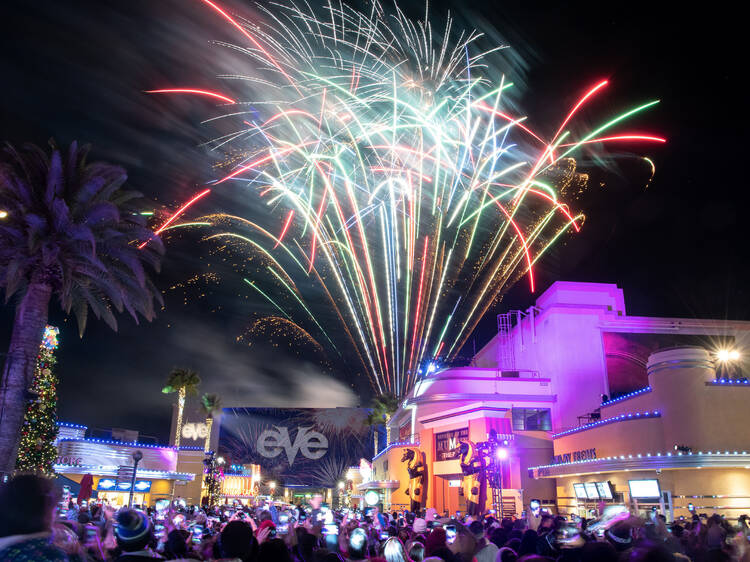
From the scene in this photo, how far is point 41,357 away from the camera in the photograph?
94.7 ft

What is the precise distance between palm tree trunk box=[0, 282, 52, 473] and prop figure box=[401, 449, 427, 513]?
32.4m

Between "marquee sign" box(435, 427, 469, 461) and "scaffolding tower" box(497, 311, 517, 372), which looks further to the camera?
"scaffolding tower" box(497, 311, 517, 372)

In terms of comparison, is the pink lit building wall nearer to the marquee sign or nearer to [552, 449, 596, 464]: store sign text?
the marquee sign

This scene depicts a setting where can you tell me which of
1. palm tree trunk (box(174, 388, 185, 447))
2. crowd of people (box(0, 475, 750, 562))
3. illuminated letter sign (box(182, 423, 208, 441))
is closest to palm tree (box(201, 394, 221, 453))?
illuminated letter sign (box(182, 423, 208, 441))

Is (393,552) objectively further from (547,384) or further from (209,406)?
(209,406)

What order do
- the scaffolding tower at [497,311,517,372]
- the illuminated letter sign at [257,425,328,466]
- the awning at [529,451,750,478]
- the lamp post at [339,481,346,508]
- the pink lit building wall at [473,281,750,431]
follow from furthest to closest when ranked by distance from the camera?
the illuminated letter sign at [257,425,328,466], the lamp post at [339,481,346,508], the scaffolding tower at [497,311,517,372], the pink lit building wall at [473,281,750,431], the awning at [529,451,750,478]

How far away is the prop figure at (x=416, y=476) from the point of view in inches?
1857

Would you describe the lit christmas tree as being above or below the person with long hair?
above

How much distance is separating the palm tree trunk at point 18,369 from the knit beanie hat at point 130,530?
17.4 metres

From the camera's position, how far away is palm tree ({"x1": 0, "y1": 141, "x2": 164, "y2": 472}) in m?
20.8

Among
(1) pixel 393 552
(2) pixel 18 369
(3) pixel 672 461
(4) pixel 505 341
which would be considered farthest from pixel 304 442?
(1) pixel 393 552

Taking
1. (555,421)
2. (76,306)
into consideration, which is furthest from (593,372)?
(76,306)

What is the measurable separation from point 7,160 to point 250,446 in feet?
232

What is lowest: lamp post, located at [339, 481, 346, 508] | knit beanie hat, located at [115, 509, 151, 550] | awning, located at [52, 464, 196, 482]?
lamp post, located at [339, 481, 346, 508]
